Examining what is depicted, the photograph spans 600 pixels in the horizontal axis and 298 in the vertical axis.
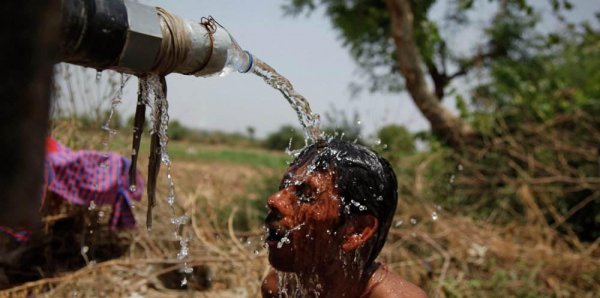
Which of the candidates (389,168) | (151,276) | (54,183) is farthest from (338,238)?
(54,183)

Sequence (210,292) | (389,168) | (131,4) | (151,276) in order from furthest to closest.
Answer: (210,292)
(151,276)
(389,168)
(131,4)

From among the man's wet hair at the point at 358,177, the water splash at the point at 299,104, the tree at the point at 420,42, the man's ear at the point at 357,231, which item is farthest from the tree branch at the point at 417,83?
the man's ear at the point at 357,231

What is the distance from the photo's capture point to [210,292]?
Answer: 4297 mm

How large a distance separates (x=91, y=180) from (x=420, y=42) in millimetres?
12656

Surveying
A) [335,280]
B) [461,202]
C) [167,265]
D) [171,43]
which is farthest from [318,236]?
[461,202]

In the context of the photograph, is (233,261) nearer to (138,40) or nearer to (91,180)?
(91,180)

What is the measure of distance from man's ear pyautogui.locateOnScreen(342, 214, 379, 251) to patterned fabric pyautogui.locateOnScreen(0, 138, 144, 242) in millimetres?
2657

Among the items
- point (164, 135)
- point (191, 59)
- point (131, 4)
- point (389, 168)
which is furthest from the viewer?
point (389, 168)

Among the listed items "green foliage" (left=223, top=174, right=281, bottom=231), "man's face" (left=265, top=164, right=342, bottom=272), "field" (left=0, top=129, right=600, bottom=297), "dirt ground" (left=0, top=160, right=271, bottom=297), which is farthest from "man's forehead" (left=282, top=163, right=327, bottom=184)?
"green foliage" (left=223, top=174, right=281, bottom=231)

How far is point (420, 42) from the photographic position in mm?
15750

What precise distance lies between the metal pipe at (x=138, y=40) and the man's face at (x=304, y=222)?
0.46 meters

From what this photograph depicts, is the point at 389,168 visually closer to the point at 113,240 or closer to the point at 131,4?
the point at 131,4

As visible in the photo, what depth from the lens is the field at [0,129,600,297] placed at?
4.00 m

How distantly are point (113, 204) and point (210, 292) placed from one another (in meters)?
1.12
